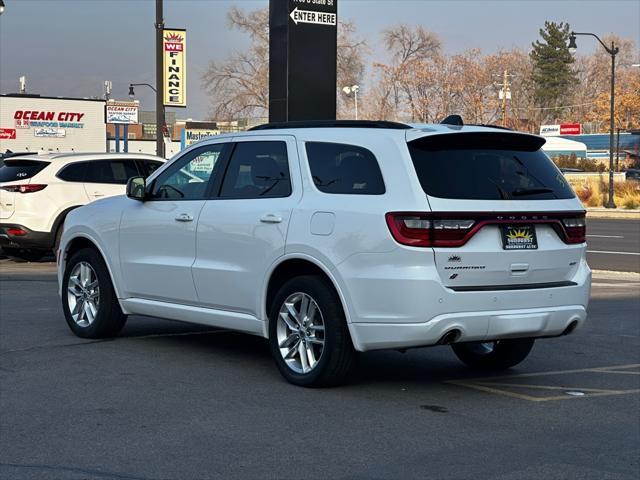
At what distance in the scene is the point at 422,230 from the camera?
22.2ft

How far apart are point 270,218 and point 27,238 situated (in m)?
9.65

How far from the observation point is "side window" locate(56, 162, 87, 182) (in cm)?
1666

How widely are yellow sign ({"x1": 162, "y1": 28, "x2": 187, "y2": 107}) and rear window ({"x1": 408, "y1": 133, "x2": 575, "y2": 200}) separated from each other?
23.9m

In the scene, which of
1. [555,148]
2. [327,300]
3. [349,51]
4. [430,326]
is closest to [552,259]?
[430,326]

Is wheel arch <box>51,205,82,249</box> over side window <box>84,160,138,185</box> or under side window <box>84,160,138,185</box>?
under

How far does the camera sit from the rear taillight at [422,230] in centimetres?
677

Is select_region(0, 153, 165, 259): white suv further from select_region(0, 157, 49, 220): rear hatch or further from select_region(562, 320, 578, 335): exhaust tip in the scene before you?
select_region(562, 320, 578, 335): exhaust tip

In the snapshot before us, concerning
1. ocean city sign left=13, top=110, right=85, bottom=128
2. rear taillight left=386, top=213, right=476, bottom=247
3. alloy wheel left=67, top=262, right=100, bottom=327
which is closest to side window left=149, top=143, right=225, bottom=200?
alloy wheel left=67, top=262, right=100, bottom=327

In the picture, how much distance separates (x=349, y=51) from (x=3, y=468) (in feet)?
250

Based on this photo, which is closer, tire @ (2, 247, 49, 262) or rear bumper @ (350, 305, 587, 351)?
rear bumper @ (350, 305, 587, 351)

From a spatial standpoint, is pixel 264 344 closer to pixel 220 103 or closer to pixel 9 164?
pixel 9 164

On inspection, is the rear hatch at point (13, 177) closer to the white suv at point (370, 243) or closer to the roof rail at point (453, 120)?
the white suv at point (370, 243)

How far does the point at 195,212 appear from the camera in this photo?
27.4 feet

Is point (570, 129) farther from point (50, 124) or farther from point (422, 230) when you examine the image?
point (422, 230)
